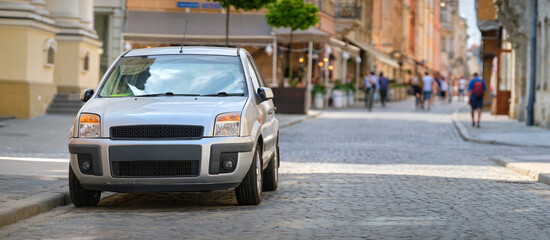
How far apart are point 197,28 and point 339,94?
26.0ft

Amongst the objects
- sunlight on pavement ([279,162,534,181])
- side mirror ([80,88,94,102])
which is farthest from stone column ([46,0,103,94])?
side mirror ([80,88,94,102])

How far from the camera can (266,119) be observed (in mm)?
10484

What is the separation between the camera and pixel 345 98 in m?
46.8

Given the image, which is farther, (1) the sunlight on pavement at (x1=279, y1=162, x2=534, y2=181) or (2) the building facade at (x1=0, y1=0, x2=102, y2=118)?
(2) the building facade at (x1=0, y1=0, x2=102, y2=118)

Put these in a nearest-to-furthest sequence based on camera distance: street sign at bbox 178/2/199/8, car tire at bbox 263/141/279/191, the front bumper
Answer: the front bumper
car tire at bbox 263/141/279/191
street sign at bbox 178/2/199/8

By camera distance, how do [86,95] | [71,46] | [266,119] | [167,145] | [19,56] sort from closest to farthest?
[167,145] → [86,95] → [266,119] → [19,56] → [71,46]

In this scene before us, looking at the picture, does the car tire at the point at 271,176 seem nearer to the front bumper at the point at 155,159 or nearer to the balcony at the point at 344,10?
the front bumper at the point at 155,159

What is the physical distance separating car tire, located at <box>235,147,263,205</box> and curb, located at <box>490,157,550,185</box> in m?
4.97

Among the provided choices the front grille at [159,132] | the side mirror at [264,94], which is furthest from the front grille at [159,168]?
the side mirror at [264,94]

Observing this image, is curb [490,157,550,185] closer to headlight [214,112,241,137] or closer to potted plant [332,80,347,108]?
headlight [214,112,241,137]

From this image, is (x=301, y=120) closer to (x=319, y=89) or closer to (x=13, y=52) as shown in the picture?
(x=13, y=52)

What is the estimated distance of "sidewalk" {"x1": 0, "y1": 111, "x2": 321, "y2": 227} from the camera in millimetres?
8917

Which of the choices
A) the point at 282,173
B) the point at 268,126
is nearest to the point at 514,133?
the point at 282,173

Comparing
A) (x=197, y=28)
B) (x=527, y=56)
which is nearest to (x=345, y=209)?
(x=527, y=56)
